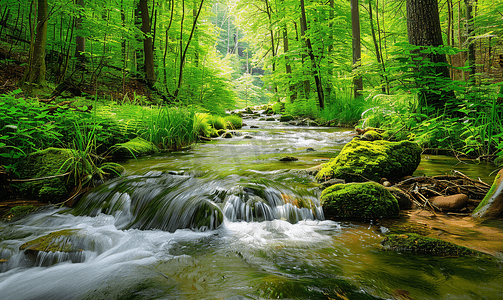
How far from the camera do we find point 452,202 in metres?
2.58

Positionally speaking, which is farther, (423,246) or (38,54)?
(38,54)

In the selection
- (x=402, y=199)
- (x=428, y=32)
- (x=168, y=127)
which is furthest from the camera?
(x=168, y=127)

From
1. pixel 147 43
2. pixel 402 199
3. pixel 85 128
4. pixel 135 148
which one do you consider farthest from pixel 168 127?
pixel 147 43

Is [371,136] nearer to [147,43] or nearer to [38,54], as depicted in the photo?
[38,54]

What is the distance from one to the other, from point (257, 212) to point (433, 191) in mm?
1925

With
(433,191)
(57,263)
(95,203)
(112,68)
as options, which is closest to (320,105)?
(112,68)

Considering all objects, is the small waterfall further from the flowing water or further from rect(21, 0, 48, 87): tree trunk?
rect(21, 0, 48, 87): tree trunk

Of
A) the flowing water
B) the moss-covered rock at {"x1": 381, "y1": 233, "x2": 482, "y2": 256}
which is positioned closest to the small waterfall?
the flowing water

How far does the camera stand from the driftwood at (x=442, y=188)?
269 cm

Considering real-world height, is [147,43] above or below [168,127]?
above

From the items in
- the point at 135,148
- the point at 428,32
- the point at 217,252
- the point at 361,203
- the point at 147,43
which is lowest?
the point at 217,252

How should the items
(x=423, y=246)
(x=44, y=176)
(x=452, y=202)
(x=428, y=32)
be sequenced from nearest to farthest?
1. (x=423, y=246)
2. (x=452, y=202)
3. (x=44, y=176)
4. (x=428, y=32)

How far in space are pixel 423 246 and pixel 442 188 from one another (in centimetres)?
145

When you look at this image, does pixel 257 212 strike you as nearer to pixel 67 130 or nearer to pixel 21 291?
pixel 21 291
